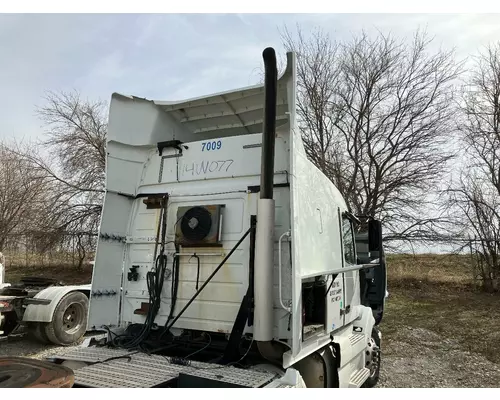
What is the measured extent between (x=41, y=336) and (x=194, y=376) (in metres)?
5.95

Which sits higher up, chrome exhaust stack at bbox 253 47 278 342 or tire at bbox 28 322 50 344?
chrome exhaust stack at bbox 253 47 278 342

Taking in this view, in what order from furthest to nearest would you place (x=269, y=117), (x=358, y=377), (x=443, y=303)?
(x=443, y=303), (x=358, y=377), (x=269, y=117)

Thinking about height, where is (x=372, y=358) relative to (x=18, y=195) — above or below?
below

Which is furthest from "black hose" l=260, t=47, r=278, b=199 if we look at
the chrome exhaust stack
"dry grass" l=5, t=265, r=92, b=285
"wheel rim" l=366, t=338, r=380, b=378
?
"dry grass" l=5, t=265, r=92, b=285

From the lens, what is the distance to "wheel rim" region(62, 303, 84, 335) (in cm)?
817

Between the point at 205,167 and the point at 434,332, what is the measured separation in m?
8.97

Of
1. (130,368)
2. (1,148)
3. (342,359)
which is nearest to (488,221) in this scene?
(342,359)

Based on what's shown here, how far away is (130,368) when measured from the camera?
3379 millimetres

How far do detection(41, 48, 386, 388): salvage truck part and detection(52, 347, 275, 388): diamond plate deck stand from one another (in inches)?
0.7

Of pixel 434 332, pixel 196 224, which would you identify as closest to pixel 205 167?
pixel 196 224

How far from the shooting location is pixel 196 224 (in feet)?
13.9

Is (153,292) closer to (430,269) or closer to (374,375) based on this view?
(374,375)

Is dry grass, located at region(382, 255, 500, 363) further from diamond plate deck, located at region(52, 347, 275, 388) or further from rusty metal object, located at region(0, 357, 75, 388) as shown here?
rusty metal object, located at region(0, 357, 75, 388)

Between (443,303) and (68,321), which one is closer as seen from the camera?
(68,321)
